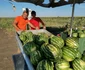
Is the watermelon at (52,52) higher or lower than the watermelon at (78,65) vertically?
higher

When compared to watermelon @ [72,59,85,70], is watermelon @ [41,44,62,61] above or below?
above

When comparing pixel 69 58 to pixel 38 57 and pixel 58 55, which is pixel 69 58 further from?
pixel 38 57

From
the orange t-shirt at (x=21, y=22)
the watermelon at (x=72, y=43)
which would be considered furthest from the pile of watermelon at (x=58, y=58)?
the orange t-shirt at (x=21, y=22)

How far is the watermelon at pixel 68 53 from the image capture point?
2857mm

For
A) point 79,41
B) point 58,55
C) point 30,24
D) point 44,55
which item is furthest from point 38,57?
point 30,24

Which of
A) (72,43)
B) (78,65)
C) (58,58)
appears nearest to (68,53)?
(58,58)

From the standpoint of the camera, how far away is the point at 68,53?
2898 millimetres

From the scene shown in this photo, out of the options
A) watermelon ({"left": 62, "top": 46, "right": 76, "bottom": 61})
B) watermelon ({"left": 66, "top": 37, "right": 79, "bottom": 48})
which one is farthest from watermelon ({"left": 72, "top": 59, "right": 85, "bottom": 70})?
watermelon ({"left": 66, "top": 37, "right": 79, "bottom": 48})

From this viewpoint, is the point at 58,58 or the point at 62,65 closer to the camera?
the point at 62,65

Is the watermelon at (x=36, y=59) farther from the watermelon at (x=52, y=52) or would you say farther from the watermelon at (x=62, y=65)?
the watermelon at (x=62, y=65)

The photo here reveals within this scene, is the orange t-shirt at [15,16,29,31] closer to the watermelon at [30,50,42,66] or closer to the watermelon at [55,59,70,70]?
the watermelon at [30,50,42,66]

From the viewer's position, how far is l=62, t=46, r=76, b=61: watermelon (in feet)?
9.37

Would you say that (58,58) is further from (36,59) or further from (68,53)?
(36,59)

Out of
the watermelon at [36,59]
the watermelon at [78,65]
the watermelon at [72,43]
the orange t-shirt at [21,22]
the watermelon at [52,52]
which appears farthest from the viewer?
the orange t-shirt at [21,22]
